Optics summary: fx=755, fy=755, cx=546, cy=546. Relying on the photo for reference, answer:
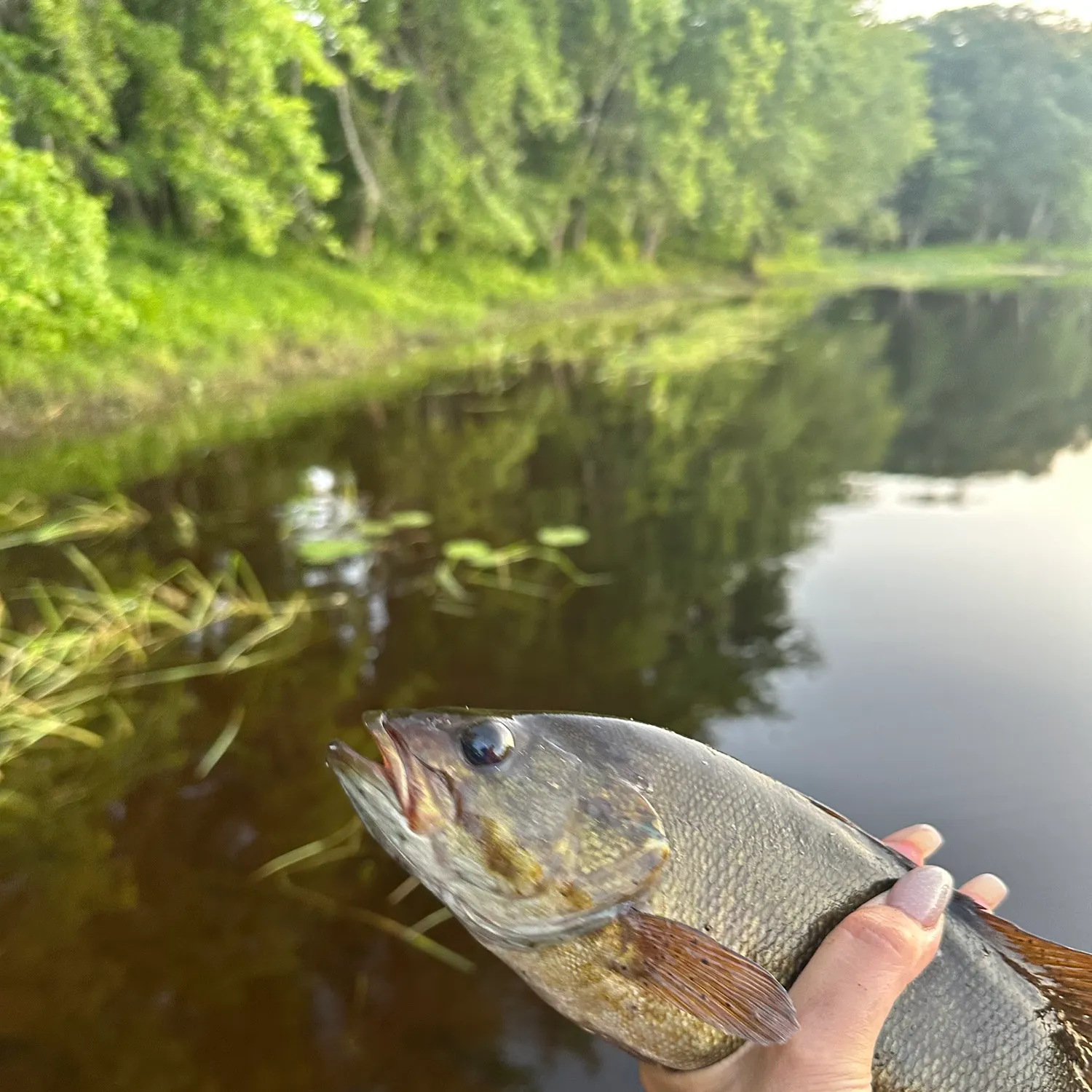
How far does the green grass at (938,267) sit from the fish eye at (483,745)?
35096 mm

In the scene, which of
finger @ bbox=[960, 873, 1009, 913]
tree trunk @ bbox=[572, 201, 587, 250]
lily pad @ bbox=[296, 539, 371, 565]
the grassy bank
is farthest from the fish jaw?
tree trunk @ bbox=[572, 201, 587, 250]

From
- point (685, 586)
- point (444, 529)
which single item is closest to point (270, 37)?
point (444, 529)

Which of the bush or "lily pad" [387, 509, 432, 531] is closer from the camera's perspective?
"lily pad" [387, 509, 432, 531]

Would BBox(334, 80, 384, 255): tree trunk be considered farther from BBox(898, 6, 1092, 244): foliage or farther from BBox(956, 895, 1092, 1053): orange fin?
BBox(898, 6, 1092, 244): foliage

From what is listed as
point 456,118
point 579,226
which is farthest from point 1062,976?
point 579,226

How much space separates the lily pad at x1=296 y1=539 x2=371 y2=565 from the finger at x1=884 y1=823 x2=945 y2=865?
14.8 feet

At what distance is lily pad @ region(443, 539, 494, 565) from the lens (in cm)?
571

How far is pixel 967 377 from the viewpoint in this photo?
1302cm

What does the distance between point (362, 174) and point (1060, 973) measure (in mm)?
19512

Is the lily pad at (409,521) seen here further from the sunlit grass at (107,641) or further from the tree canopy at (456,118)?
the tree canopy at (456,118)

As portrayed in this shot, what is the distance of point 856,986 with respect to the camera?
135 cm

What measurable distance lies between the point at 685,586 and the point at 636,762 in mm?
4145

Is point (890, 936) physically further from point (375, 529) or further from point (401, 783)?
point (375, 529)

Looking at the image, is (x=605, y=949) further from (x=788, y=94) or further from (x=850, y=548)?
(x=788, y=94)
